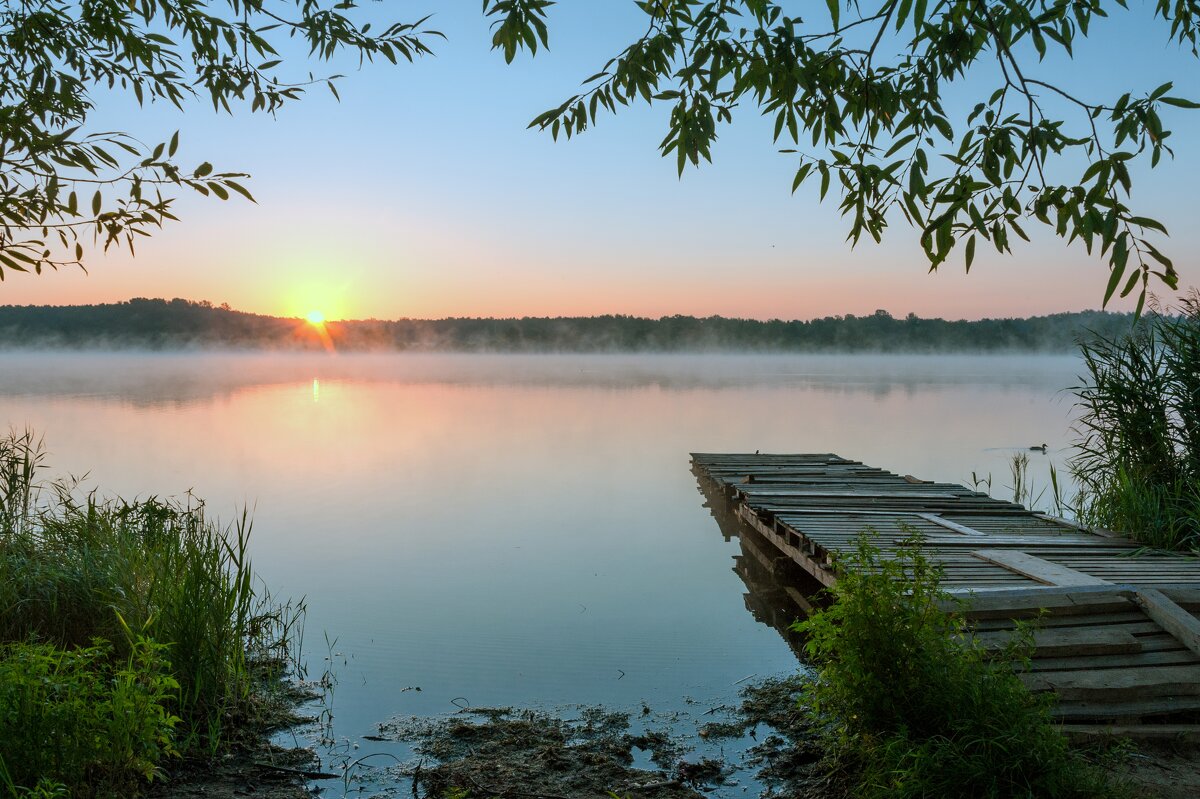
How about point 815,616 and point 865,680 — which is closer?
point 865,680

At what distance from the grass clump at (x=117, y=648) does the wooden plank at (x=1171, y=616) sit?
4.31 metres

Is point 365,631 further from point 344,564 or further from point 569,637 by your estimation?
point 344,564

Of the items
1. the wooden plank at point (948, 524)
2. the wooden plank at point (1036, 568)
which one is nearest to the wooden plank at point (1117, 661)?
the wooden plank at point (1036, 568)

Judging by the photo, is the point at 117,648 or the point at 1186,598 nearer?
the point at 1186,598

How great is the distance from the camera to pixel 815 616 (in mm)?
3809

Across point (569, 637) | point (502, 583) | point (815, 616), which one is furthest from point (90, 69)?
point (502, 583)

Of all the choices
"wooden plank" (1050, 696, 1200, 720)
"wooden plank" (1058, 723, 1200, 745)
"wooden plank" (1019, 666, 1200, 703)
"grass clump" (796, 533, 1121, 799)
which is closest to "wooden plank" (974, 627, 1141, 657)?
"wooden plank" (1019, 666, 1200, 703)

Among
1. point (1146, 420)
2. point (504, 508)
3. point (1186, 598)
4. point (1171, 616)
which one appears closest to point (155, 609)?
point (1171, 616)

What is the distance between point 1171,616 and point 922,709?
173 centimetres

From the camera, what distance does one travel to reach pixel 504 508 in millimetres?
11664

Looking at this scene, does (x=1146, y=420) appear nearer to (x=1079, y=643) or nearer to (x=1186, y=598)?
(x=1186, y=598)

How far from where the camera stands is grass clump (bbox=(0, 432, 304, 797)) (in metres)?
3.26

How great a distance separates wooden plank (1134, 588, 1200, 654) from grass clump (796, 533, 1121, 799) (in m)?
1.17

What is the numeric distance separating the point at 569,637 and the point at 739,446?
41.6 ft
